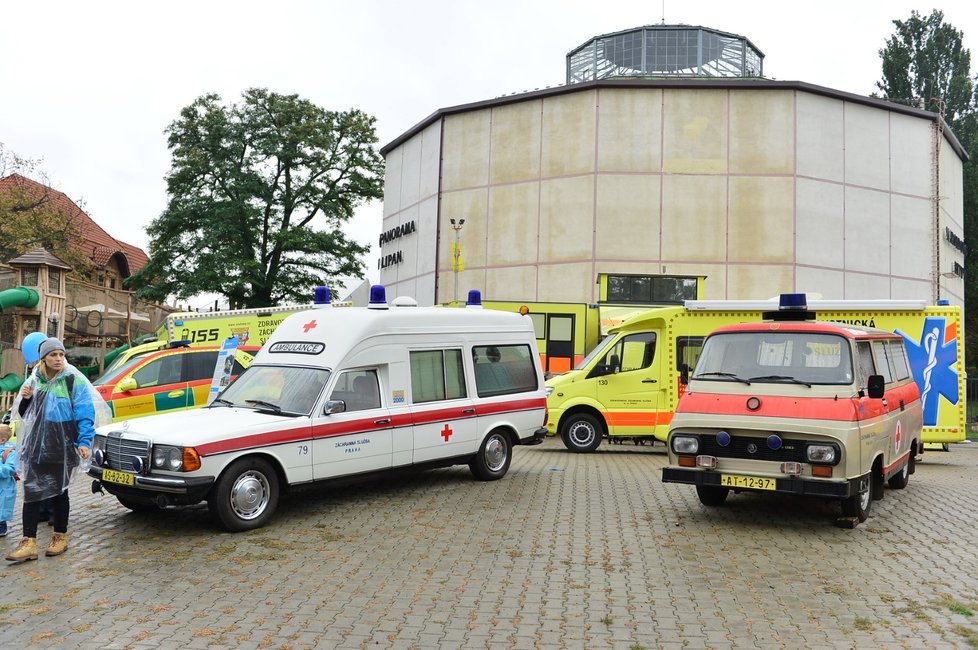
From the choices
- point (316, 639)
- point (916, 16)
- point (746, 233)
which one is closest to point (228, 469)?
point (316, 639)

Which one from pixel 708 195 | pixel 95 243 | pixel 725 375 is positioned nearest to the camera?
pixel 725 375

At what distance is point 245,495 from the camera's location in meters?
7.75

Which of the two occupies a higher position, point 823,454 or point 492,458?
point 823,454

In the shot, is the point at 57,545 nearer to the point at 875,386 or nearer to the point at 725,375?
the point at 725,375

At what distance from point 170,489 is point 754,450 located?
5549 mm

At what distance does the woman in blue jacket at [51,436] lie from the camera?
21.8 feet

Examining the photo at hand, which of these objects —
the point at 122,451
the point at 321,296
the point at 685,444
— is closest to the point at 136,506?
the point at 122,451

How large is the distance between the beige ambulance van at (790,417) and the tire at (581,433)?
6.06 meters

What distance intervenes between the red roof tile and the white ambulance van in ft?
98.5

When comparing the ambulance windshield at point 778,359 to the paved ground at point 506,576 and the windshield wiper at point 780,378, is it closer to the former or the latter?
the windshield wiper at point 780,378

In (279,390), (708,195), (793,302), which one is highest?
(708,195)

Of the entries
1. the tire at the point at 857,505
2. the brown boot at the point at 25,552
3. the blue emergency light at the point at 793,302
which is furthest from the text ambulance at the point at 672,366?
the brown boot at the point at 25,552

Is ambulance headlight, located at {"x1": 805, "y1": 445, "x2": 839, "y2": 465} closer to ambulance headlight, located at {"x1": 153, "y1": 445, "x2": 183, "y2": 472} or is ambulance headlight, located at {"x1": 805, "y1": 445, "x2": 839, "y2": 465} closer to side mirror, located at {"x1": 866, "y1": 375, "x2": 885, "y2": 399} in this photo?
side mirror, located at {"x1": 866, "y1": 375, "x2": 885, "y2": 399}

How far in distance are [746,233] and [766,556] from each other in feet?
85.8
